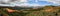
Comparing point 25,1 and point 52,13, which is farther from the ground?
point 25,1

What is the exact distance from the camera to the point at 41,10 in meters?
0.92

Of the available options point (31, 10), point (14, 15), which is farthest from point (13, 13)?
point (31, 10)

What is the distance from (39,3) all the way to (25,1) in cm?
15

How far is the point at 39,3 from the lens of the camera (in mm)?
994

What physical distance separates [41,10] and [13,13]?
0.88 feet

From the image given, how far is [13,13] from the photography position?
92 cm

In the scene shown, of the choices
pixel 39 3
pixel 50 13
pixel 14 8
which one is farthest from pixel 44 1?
pixel 14 8

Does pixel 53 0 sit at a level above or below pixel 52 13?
above

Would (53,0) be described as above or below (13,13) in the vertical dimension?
above

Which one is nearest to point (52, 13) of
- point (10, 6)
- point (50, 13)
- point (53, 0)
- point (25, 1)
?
point (50, 13)

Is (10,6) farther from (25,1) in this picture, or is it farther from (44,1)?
(44,1)

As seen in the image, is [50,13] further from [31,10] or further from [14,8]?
[14,8]

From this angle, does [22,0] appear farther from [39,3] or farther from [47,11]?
[47,11]

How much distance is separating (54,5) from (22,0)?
0.33m
